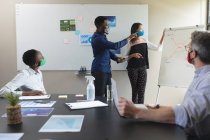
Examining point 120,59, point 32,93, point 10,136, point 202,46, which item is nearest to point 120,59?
point 120,59

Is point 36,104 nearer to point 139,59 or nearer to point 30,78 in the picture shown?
point 30,78

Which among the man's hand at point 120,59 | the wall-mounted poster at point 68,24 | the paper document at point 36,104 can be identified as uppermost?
the wall-mounted poster at point 68,24

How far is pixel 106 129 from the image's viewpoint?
4.52 feet

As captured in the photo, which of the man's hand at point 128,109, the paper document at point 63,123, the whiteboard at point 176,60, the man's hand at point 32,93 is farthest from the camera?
the whiteboard at point 176,60

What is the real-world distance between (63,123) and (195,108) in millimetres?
741

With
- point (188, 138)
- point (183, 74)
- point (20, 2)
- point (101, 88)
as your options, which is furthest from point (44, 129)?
point (20, 2)

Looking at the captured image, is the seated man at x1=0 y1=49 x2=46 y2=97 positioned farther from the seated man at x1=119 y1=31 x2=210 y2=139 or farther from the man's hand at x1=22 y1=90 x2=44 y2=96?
the seated man at x1=119 y1=31 x2=210 y2=139

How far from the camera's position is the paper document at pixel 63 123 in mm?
1377

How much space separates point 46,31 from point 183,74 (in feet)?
6.95

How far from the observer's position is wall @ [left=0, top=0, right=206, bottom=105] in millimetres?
3898

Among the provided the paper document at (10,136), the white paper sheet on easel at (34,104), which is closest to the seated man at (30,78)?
the white paper sheet on easel at (34,104)

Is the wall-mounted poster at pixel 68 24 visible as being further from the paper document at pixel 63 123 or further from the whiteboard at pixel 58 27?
the paper document at pixel 63 123

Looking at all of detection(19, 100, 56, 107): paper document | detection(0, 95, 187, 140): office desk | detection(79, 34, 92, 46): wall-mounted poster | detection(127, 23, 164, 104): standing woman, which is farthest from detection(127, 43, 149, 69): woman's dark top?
detection(0, 95, 187, 140): office desk

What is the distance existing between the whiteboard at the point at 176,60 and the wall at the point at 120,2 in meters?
0.41
